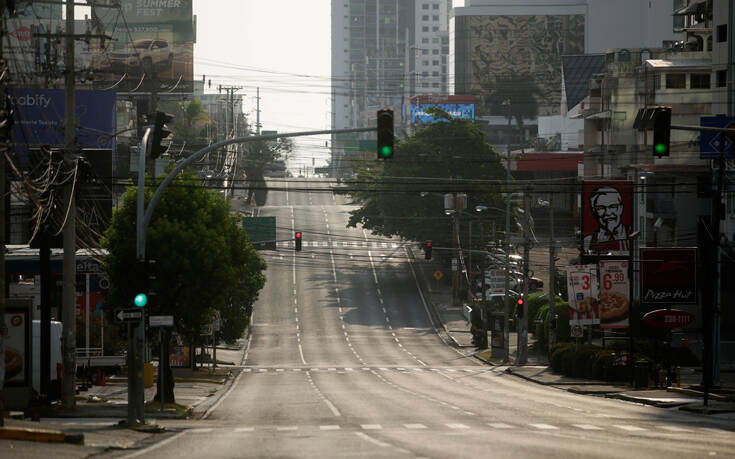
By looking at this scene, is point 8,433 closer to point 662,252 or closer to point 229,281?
point 229,281

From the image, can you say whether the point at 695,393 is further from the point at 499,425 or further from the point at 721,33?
the point at 721,33

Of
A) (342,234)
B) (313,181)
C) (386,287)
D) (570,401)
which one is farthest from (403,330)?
(313,181)

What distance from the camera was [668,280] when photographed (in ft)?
156

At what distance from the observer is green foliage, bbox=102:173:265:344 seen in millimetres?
35344

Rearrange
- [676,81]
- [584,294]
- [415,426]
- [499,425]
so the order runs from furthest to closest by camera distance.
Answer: [676,81], [584,294], [499,425], [415,426]

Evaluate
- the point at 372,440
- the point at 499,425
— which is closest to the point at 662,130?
the point at 499,425

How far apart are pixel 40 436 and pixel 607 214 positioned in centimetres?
3791

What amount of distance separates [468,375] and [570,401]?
18678 mm

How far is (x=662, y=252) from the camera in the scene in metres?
48.8

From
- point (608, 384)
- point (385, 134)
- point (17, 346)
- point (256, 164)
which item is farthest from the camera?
point (256, 164)

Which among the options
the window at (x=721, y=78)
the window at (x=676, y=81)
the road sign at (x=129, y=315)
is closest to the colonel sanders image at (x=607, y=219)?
the window at (x=721, y=78)

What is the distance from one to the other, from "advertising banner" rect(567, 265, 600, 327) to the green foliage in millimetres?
21436

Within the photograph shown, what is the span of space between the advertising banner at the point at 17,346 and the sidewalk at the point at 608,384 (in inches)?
839

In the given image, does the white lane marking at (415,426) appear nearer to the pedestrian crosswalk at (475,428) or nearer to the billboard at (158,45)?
the pedestrian crosswalk at (475,428)
